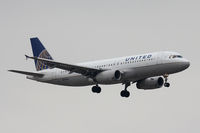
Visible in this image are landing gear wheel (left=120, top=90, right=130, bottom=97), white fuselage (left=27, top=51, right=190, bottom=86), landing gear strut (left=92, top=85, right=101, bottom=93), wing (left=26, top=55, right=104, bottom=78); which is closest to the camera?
white fuselage (left=27, top=51, right=190, bottom=86)

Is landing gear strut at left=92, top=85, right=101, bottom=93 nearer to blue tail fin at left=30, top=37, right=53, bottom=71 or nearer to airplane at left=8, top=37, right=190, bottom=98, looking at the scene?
airplane at left=8, top=37, right=190, bottom=98

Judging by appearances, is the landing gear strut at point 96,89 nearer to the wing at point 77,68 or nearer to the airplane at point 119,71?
the airplane at point 119,71

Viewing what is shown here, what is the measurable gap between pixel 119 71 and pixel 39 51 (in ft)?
68.4

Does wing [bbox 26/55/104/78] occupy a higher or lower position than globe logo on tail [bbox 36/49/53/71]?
lower

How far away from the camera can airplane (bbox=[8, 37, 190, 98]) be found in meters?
82.8

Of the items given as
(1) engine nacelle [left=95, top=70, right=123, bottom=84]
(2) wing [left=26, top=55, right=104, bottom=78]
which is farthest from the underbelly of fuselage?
(2) wing [left=26, top=55, right=104, bottom=78]

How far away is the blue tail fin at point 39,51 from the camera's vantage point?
99.6 meters

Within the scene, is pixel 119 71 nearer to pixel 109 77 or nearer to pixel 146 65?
pixel 109 77

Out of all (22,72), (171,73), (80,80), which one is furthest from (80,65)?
(171,73)

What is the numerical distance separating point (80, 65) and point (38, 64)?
10542 mm

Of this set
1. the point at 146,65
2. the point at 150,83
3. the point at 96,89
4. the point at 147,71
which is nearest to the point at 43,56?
the point at 96,89

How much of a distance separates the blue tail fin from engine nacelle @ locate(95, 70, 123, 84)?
15203mm

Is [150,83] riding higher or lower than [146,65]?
lower

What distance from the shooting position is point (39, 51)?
10162 cm
